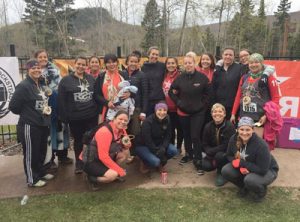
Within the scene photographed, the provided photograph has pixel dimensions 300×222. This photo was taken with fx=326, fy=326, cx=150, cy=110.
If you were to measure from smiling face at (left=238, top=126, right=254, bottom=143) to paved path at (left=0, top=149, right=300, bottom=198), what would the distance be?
3.07ft

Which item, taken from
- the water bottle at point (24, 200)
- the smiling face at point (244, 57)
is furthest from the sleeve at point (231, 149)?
the water bottle at point (24, 200)

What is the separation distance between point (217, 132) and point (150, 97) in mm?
1270

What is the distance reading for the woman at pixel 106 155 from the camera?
4.30 meters

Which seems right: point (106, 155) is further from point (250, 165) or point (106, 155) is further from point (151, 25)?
point (151, 25)

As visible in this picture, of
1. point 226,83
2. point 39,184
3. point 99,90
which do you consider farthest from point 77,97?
point 226,83

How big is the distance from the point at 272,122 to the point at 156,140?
5.61ft

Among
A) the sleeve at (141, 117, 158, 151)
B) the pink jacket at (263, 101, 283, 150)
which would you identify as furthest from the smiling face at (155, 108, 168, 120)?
the pink jacket at (263, 101, 283, 150)

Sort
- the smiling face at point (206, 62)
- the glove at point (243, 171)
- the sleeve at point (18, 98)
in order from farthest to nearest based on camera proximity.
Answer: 1. the smiling face at point (206, 62)
2. the sleeve at point (18, 98)
3. the glove at point (243, 171)

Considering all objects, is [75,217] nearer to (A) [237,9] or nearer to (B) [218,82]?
(B) [218,82]

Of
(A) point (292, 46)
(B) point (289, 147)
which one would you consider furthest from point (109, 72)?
(A) point (292, 46)

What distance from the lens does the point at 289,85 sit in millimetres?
6555

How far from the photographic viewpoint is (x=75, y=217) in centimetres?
382

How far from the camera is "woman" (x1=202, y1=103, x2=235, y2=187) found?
15.2 feet

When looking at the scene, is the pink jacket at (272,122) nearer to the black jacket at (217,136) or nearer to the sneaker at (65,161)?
the black jacket at (217,136)
